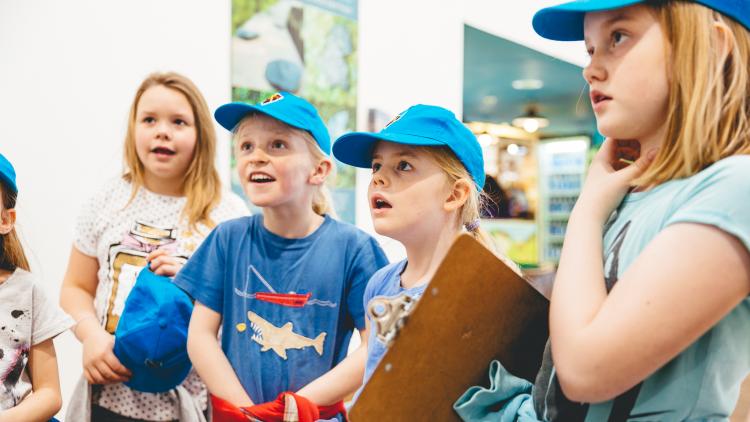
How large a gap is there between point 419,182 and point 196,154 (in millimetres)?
1023

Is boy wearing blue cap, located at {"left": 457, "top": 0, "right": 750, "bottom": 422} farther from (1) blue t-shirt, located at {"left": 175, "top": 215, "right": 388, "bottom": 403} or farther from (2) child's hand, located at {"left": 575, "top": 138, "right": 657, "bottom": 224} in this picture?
(1) blue t-shirt, located at {"left": 175, "top": 215, "right": 388, "bottom": 403}

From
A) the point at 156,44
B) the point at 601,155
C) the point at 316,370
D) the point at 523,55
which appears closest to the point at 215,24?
the point at 156,44

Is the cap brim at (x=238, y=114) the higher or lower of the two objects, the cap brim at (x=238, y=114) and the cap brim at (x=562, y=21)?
the lower

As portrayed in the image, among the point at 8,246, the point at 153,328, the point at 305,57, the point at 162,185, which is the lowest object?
the point at 153,328

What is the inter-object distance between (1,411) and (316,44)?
9.05ft

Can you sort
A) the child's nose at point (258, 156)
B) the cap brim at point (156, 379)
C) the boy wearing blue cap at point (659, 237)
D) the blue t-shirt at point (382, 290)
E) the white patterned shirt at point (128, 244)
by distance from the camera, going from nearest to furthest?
the boy wearing blue cap at point (659, 237) < the blue t-shirt at point (382, 290) < the child's nose at point (258, 156) < the cap brim at point (156, 379) < the white patterned shirt at point (128, 244)

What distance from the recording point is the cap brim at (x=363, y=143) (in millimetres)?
1441

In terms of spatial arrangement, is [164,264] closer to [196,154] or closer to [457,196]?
[196,154]

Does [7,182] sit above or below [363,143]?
below

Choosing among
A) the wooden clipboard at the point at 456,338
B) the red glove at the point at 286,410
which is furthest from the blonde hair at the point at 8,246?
the wooden clipboard at the point at 456,338

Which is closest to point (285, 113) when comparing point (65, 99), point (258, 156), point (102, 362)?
point (258, 156)

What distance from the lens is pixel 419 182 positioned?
4.95ft

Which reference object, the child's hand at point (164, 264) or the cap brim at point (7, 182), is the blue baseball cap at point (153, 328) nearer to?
the child's hand at point (164, 264)

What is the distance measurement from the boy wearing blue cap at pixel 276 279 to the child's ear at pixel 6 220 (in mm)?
461
